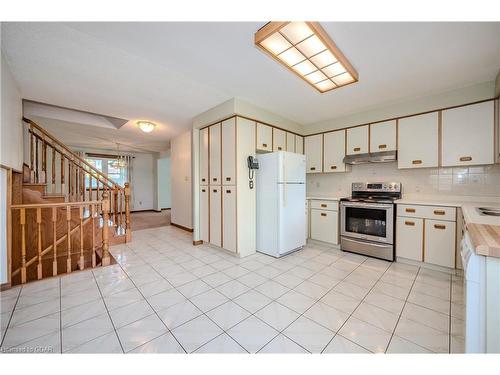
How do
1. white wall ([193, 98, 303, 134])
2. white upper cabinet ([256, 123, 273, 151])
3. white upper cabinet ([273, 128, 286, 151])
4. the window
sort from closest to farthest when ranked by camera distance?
white wall ([193, 98, 303, 134])
white upper cabinet ([256, 123, 273, 151])
white upper cabinet ([273, 128, 286, 151])
the window

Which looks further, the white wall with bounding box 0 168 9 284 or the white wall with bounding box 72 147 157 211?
the white wall with bounding box 72 147 157 211

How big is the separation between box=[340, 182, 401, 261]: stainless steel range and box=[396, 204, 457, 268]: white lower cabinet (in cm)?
12

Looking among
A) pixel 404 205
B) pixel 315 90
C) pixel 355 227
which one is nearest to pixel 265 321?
pixel 355 227

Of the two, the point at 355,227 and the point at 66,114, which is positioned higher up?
the point at 66,114

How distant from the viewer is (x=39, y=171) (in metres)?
3.61

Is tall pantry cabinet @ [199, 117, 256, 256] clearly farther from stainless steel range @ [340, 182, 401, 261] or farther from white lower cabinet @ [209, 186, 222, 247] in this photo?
stainless steel range @ [340, 182, 401, 261]

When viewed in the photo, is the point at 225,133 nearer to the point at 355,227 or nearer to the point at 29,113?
the point at 355,227

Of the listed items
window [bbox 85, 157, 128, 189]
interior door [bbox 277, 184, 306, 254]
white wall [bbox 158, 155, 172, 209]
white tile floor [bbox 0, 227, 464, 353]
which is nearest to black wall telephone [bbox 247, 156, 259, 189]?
interior door [bbox 277, 184, 306, 254]

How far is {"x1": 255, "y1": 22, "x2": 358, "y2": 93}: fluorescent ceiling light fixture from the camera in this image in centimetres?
153

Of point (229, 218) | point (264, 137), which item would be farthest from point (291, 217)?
point (264, 137)

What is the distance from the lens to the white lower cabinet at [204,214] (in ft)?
11.9

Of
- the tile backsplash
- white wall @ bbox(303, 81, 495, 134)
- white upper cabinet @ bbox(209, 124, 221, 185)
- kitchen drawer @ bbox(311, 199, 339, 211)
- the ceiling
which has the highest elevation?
the ceiling

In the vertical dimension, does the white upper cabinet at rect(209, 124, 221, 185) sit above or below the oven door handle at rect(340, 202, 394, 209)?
above

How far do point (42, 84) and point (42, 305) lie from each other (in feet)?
8.56
